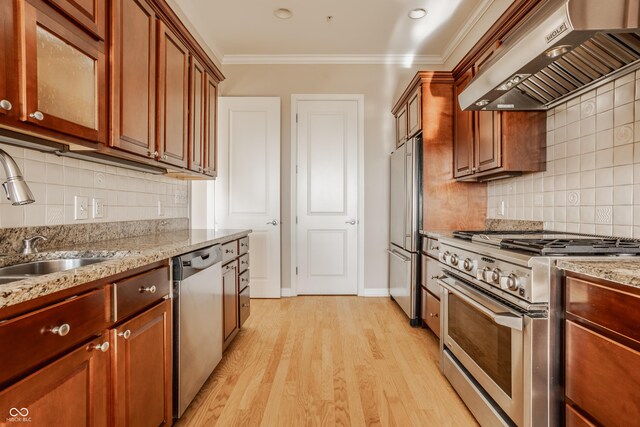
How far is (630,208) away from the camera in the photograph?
161 cm

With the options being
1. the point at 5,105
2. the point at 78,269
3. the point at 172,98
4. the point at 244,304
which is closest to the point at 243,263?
the point at 244,304

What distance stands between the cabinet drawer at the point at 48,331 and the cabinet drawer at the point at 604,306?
1.56 m

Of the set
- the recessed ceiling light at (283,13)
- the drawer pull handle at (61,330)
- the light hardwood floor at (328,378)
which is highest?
the recessed ceiling light at (283,13)

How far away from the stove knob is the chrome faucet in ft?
5.71

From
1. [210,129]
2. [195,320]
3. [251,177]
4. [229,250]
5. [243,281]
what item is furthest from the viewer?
[251,177]

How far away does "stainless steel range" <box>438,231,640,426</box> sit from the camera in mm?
1212

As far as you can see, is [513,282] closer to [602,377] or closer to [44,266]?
[602,377]

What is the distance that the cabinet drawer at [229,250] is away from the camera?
7.25ft

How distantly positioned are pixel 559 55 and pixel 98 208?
246cm

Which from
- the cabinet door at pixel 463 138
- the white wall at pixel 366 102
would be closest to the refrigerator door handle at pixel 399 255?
the white wall at pixel 366 102

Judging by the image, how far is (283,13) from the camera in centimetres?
311

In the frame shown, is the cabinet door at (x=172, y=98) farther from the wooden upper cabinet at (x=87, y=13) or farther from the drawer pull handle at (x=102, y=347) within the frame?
the drawer pull handle at (x=102, y=347)

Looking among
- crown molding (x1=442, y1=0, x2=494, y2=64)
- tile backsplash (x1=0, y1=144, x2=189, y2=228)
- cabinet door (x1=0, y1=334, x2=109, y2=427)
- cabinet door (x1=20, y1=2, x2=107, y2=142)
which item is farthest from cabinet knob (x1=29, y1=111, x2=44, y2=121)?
crown molding (x1=442, y1=0, x2=494, y2=64)

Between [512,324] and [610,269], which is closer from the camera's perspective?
[610,269]
